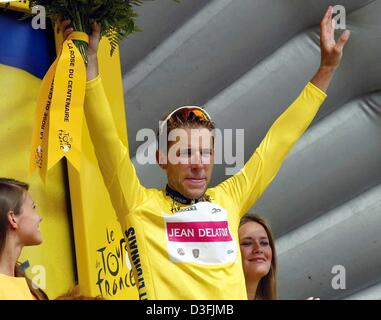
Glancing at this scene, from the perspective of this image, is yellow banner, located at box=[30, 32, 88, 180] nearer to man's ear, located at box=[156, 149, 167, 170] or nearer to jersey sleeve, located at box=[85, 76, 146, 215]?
jersey sleeve, located at box=[85, 76, 146, 215]

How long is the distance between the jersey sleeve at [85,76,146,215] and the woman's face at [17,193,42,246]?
114 millimetres

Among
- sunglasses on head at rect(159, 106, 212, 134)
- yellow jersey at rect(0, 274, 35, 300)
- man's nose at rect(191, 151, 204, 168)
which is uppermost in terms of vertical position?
sunglasses on head at rect(159, 106, 212, 134)

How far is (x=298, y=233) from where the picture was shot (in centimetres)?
187

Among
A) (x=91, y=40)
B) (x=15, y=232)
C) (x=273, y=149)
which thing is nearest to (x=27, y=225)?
(x=15, y=232)

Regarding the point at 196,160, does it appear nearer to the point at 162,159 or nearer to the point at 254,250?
the point at 162,159

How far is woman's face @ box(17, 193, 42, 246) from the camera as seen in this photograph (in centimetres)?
133

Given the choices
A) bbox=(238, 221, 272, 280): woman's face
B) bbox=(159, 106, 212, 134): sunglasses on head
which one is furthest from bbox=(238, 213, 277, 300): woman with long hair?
bbox=(159, 106, 212, 134): sunglasses on head

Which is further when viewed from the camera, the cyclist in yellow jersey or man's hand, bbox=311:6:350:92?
man's hand, bbox=311:6:350:92

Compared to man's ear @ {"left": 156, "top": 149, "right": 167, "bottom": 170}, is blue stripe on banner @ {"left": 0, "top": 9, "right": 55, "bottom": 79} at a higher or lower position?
higher

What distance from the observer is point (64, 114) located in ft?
4.44

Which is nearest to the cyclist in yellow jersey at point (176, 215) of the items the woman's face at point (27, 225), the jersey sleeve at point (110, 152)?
the jersey sleeve at point (110, 152)
